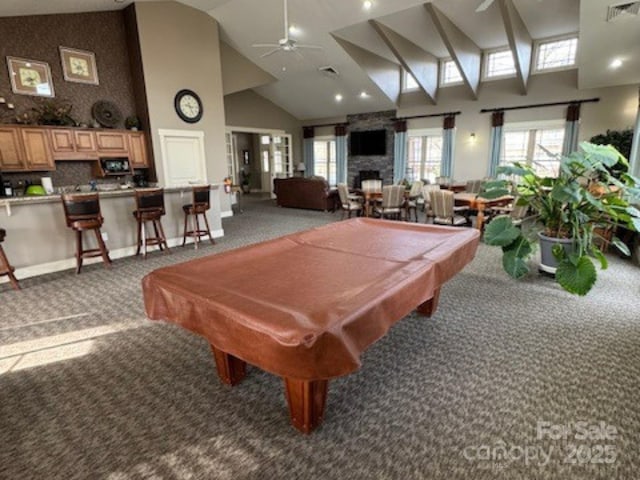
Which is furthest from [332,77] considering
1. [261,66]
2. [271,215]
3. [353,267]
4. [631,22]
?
[353,267]

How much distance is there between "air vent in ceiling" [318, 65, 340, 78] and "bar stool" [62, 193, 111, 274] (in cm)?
686

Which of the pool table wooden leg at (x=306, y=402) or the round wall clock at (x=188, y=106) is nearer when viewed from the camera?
the pool table wooden leg at (x=306, y=402)

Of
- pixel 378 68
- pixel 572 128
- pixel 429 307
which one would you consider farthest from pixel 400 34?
pixel 429 307

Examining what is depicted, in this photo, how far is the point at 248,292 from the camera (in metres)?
1.61

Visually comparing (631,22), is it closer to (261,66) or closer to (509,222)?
(509,222)

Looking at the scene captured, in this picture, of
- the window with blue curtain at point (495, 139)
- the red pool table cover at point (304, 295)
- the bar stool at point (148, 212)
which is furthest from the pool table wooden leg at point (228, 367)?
the window with blue curtain at point (495, 139)

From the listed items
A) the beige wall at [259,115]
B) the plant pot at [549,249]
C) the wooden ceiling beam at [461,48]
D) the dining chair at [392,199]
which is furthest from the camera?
the beige wall at [259,115]

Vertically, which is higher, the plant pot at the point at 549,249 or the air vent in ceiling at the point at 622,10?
the air vent in ceiling at the point at 622,10

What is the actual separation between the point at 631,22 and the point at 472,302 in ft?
18.0

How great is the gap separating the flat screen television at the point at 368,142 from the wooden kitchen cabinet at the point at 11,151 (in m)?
9.10

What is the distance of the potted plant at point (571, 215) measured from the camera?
2992mm

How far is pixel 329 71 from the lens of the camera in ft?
29.8

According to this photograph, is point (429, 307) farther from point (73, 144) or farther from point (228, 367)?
point (73, 144)

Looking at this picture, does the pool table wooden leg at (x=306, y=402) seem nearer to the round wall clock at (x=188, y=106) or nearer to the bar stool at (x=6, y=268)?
the bar stool at (x=6, y=268)
